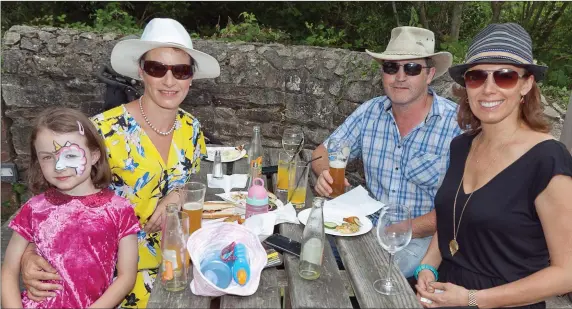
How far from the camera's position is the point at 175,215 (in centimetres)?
172

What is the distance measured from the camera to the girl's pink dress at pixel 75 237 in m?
1.95

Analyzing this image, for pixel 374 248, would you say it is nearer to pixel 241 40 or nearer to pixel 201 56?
pixel 201 56

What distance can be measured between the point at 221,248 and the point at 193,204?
332 mm

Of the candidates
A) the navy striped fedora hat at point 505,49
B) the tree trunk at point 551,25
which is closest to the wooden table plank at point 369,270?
the navy striped fedora hat at point 505,49

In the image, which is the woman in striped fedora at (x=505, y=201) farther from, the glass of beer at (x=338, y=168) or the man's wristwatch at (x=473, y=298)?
the glass of beer at (x=338, y=168)

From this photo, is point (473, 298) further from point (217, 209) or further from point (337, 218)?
point (217, 209)

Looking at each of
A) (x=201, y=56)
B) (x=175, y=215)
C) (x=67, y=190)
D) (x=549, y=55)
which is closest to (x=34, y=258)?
(x=67, y=190)

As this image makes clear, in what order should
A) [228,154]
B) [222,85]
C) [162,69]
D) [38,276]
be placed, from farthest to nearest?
1. [222,85]
2. [228,154]
3. [162,69]
4. [38,276]

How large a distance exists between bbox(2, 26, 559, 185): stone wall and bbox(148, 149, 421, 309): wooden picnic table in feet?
8.67

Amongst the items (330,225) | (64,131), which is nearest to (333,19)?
(330,225)

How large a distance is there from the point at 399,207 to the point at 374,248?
26 centimetres

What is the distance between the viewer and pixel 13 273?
6.38 ft

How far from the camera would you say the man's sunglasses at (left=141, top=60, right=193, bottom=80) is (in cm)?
241

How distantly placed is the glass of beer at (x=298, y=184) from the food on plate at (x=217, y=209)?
0.33m
